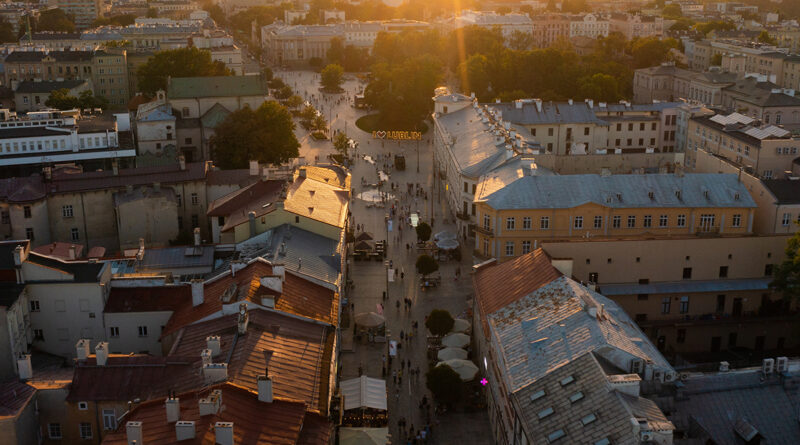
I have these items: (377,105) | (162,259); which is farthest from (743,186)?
(377,105)

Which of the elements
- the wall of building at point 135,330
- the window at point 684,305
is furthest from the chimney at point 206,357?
the window at point 684,305

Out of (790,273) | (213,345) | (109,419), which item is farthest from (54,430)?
(790,273)

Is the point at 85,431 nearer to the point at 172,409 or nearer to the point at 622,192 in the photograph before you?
the point at 172,409

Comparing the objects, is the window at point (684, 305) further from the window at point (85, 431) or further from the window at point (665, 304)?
the window at point (85, 431)

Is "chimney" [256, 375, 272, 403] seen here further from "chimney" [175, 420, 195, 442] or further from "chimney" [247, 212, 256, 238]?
"chimney" [247, 212, 256, 238]

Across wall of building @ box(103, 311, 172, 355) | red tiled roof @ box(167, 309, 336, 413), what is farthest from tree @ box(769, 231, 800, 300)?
wall of building @ box(103, 311, 172, 355)

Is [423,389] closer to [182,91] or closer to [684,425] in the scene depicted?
[684,425]

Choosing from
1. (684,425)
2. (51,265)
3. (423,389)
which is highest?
(51,265)
